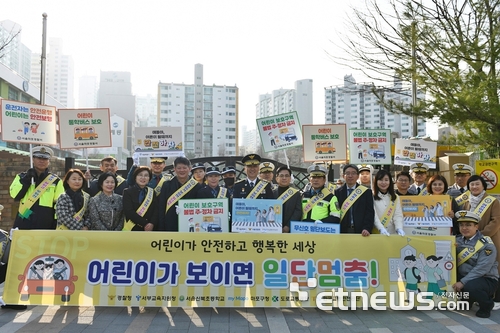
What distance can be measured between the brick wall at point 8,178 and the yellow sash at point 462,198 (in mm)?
8824

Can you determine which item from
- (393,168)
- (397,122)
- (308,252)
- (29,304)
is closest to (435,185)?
(308,252)

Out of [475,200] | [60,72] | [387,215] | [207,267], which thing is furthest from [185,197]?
[60,72]

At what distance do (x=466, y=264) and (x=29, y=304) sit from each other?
17.2 ft

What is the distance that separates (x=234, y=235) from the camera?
15.7ft

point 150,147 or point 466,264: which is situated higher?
point 150,147

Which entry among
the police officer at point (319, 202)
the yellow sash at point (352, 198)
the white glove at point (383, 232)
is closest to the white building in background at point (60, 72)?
the police officer at point (319, 202)

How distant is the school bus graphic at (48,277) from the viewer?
4.58 meters

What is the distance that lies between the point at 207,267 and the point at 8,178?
6.96 meters

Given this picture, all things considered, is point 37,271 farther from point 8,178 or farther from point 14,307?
point 8,178

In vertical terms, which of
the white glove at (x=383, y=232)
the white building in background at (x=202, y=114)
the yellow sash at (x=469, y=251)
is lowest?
the yellow sash at (x=469, y=251)

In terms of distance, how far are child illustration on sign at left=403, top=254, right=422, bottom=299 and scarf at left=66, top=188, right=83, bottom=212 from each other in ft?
13.6

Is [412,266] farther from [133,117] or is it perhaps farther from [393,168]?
[133,117]

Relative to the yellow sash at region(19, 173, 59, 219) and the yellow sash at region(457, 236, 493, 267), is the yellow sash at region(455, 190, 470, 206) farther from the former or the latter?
the yellow sash at region(19, 173, 59, 219)

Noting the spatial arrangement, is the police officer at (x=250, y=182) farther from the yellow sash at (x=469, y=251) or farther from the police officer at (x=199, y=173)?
the yellow sash at (x=469, y=251)
